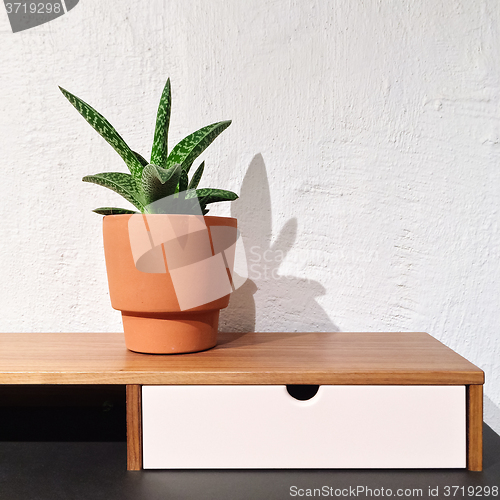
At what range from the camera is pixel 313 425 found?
53 centimetres

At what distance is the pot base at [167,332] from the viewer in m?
0.62

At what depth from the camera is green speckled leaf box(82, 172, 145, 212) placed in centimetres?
60

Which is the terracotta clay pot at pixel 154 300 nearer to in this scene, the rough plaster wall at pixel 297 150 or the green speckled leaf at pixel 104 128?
the green speckled leaf at pixel 104 128

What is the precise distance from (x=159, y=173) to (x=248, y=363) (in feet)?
0.96

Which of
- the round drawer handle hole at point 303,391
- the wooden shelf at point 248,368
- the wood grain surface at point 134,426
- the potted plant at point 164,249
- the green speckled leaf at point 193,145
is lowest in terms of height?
the round drawer handle hole at point 303,391

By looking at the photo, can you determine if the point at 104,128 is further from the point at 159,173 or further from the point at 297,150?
the point at 297,150

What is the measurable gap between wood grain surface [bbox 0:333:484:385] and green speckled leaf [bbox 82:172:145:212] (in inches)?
Answer: 9.5

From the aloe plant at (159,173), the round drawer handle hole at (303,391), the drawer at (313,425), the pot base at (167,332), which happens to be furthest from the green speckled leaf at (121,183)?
the round drawer handle hole at (303,391)

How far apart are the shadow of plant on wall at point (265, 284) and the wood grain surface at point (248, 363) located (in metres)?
0.14

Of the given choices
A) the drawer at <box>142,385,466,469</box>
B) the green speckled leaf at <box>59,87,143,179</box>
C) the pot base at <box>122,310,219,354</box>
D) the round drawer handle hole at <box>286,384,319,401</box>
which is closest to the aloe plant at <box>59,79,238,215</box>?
the green speckled leaf at <box>59,87,143,179</box>

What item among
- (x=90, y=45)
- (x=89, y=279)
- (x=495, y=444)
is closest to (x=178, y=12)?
(x=90, y=45)

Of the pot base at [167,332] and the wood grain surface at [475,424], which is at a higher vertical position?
the pot base at [167,332]

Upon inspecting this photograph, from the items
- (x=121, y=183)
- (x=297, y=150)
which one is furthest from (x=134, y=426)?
(x=297, y=150)

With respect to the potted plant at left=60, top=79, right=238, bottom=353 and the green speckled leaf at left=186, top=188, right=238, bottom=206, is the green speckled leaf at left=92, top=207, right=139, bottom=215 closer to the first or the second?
the potted plant at left=60, top=79, right=238, bottom=353
